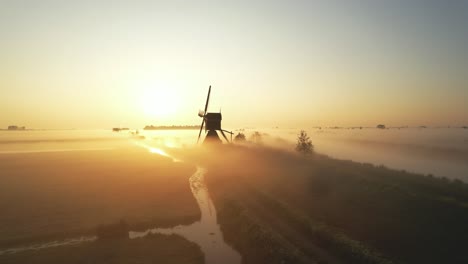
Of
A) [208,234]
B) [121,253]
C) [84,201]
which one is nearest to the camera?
[121,253]

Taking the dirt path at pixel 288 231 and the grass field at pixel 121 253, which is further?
the grass field at pixel 121 253

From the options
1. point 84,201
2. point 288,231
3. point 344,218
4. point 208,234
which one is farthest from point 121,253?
point 344,218

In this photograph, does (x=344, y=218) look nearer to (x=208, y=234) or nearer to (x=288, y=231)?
(x=288, y=231)

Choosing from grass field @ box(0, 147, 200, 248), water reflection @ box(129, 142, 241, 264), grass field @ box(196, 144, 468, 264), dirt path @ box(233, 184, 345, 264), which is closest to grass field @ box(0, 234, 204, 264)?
water reflection @ box(129, 142, 241, 264)

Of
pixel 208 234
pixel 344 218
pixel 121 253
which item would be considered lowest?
pixel 208 234

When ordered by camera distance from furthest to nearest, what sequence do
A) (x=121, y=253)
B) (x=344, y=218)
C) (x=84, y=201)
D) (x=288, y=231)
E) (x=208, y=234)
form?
(x=84, y=201) < (x=344, y=218) < (x=208, y=234) < (x=288, y=231) < (x=121, y=253)

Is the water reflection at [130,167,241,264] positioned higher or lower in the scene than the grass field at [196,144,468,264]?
lower

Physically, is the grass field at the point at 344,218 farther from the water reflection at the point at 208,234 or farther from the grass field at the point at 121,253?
the grass field at the point at 121,253

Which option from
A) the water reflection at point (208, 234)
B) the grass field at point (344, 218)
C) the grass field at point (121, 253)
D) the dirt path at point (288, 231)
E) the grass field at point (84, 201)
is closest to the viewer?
the dirt path at point (288, 231)

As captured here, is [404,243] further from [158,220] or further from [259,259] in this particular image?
[158,220]

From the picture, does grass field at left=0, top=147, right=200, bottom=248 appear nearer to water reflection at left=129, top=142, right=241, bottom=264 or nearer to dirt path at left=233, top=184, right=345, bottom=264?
water reflection at left=129, top=142, right=241, bottom=264

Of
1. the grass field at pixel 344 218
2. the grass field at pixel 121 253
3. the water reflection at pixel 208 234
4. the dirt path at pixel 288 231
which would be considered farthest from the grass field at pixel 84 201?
the dirt path at pixel 288 231

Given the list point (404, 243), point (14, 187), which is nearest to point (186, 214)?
point (404, 243)
